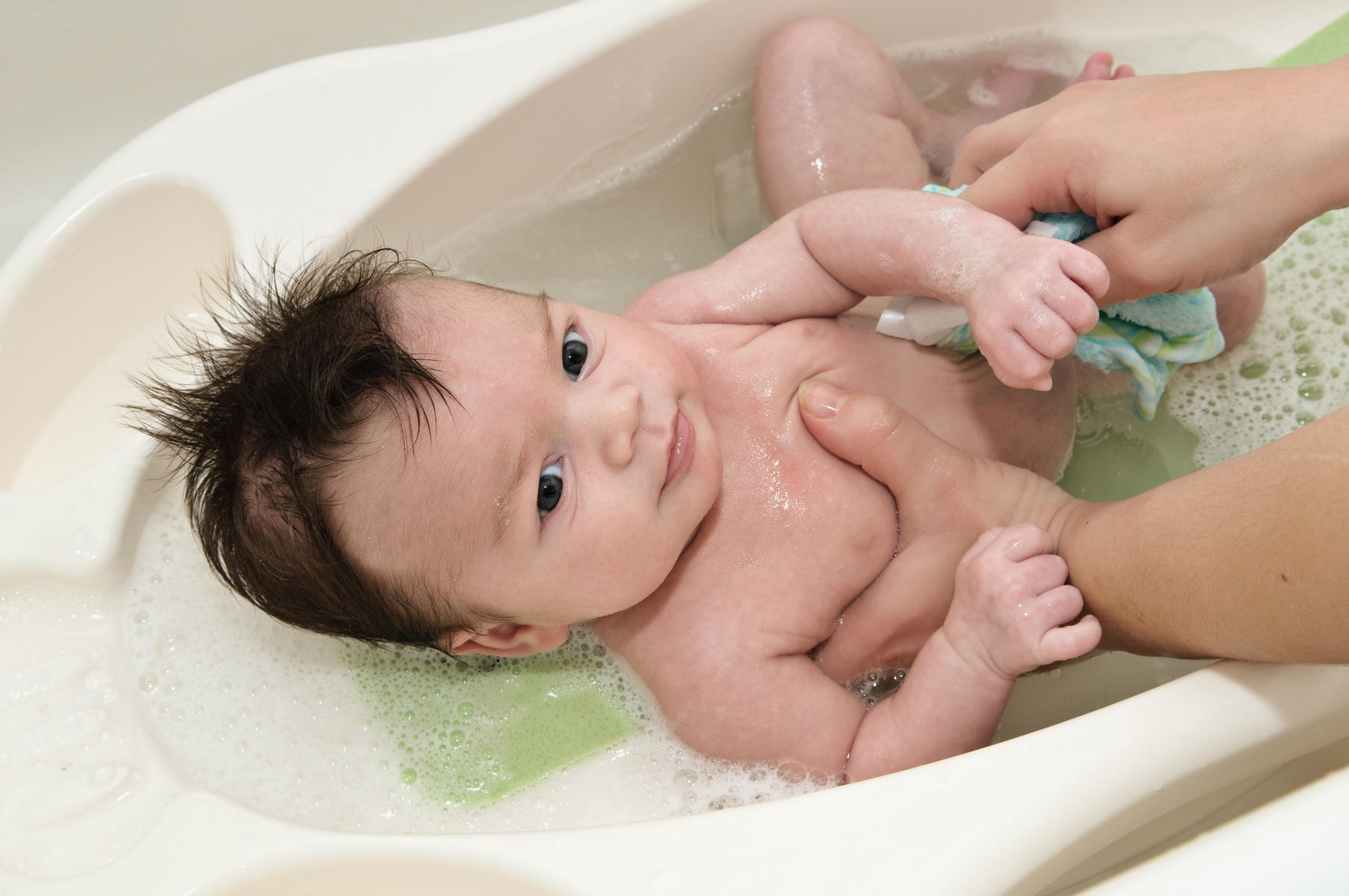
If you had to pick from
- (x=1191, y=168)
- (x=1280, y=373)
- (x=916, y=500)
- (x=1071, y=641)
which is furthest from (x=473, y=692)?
(x=1280, y=373)

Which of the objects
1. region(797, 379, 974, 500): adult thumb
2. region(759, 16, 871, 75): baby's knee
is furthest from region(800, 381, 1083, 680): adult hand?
region(759, 16, 871, 75): baby's knee

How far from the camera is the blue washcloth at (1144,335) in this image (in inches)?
37.6

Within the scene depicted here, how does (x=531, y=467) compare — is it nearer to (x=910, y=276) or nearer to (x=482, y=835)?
(x=482, y=835)

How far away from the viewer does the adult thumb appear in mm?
991

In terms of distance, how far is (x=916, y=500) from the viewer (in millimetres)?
1017

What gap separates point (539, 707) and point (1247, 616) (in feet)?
2.38

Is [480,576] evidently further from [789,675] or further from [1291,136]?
[1291,136]

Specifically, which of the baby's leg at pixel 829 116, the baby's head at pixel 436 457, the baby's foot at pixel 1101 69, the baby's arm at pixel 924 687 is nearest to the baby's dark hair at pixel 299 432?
the baby's head at pixel 436 457

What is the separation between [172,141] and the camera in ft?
3.84

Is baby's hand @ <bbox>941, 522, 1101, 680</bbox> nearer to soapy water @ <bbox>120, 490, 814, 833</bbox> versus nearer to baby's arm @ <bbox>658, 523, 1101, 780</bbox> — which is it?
baby's arm @ <bbox>658, 523, 1101, 780</bbox>

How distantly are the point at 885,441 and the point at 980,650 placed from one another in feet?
0.73

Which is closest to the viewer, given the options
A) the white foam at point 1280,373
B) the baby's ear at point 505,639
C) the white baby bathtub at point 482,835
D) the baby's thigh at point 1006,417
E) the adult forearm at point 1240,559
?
the adult forearm at point 1240,559

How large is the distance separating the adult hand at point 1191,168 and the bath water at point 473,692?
0.42 m

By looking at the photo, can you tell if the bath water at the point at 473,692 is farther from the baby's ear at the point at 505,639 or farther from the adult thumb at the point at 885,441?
the adult thumb at the point at 885,441
